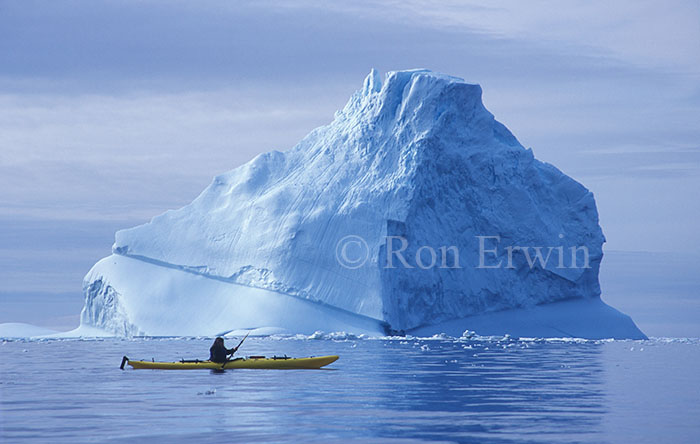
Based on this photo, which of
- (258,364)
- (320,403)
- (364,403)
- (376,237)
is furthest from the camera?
(376,237)

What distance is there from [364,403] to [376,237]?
23.8 meters

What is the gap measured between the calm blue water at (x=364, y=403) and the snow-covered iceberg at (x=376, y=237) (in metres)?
15.0

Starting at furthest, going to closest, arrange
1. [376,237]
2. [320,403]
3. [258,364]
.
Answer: [376,237] → [258,364] → [320,403]

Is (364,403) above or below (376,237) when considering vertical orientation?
below

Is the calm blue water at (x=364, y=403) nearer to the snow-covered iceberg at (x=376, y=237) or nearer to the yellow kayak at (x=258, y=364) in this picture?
the yellow kayak at (x=258, y=364)

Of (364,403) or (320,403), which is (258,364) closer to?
(320,403)

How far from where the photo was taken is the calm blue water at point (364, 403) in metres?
8.79

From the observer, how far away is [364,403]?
11.3 meters

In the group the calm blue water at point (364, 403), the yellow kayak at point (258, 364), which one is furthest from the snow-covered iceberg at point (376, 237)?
the yellow kayak at point (258, 364)

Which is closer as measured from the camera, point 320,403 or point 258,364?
point 320,403

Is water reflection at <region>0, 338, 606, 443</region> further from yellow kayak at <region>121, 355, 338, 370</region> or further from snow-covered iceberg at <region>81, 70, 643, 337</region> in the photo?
snow-covered iceberg at <region>81, 70, 643, 337</region>

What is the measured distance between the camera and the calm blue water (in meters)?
8.79

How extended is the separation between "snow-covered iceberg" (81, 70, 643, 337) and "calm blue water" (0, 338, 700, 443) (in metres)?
15.0

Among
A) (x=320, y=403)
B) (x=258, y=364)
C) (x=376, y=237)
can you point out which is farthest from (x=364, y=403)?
(x=376, y=237)
